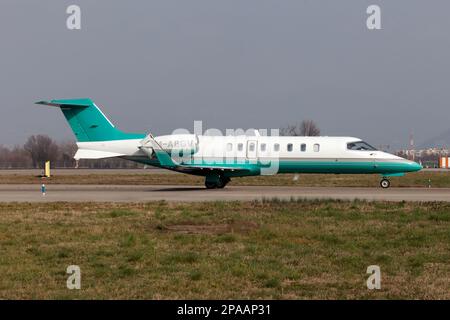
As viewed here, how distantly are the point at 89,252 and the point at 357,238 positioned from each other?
5.55 metres

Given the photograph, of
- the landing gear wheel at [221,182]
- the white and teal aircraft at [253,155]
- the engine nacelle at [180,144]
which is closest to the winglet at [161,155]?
the white and teal aircraft at [253,155]

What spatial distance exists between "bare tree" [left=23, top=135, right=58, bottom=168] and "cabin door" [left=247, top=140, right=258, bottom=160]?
8606 centimetres

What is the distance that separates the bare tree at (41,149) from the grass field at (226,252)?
9783cm

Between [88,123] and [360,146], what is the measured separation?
13664 millimetres

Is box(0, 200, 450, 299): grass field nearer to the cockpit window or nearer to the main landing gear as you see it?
the cockpit window

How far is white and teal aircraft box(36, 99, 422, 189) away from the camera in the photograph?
2906cm

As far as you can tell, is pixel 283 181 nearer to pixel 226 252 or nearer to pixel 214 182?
pixel 214 182

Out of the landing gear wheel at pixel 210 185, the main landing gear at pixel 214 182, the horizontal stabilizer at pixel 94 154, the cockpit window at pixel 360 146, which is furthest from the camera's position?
the horizontal stabilizer at pixel 94 154

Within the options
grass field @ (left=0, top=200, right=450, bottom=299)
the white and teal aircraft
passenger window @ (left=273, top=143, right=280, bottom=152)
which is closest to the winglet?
the white and teal aircraft

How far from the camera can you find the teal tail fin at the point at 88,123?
99.4ft

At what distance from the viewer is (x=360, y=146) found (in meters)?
29.6

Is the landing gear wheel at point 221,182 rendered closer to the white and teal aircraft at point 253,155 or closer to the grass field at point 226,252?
the white and teal aircraft at point 253,155
